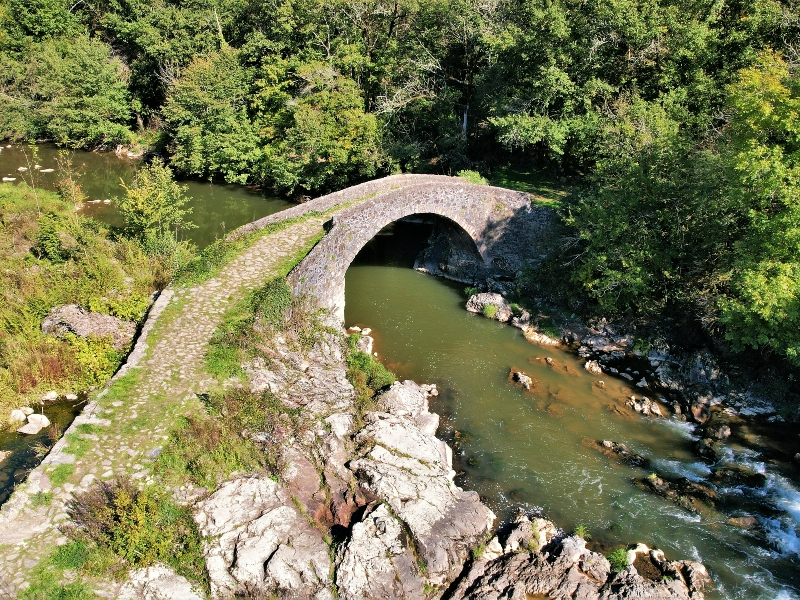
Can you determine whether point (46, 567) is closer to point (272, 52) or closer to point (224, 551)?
point (224, 551)

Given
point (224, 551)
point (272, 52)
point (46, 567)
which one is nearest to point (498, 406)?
point (224, 551)

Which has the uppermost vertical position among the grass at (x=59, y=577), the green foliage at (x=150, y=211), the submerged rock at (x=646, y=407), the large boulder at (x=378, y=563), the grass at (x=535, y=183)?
the grass at (x=535, y=183)

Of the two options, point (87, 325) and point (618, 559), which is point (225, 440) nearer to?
point (87, 325)

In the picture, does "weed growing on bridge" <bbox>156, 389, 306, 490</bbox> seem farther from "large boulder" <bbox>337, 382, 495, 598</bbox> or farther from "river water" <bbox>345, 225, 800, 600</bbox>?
"river water" <bbox>345, 225, 800, 600</bbox>

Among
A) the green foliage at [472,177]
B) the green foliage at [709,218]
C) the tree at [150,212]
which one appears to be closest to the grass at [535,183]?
the green foliage at [472,177]

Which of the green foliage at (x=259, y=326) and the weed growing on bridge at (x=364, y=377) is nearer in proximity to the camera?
the green foliage at (x=259, y=326)

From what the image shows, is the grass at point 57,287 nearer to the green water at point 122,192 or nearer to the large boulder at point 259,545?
the green water at point 122,192

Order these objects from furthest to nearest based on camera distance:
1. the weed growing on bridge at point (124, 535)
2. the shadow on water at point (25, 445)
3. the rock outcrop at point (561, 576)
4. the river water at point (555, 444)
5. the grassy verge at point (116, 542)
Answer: the river water at point (555, 444)
the shadow on water at point (25, 445)
the rock outcrop at point (561, 576)
the weed growing on bridge at point (124, 535)
the grassy verge at point (116, 542)
